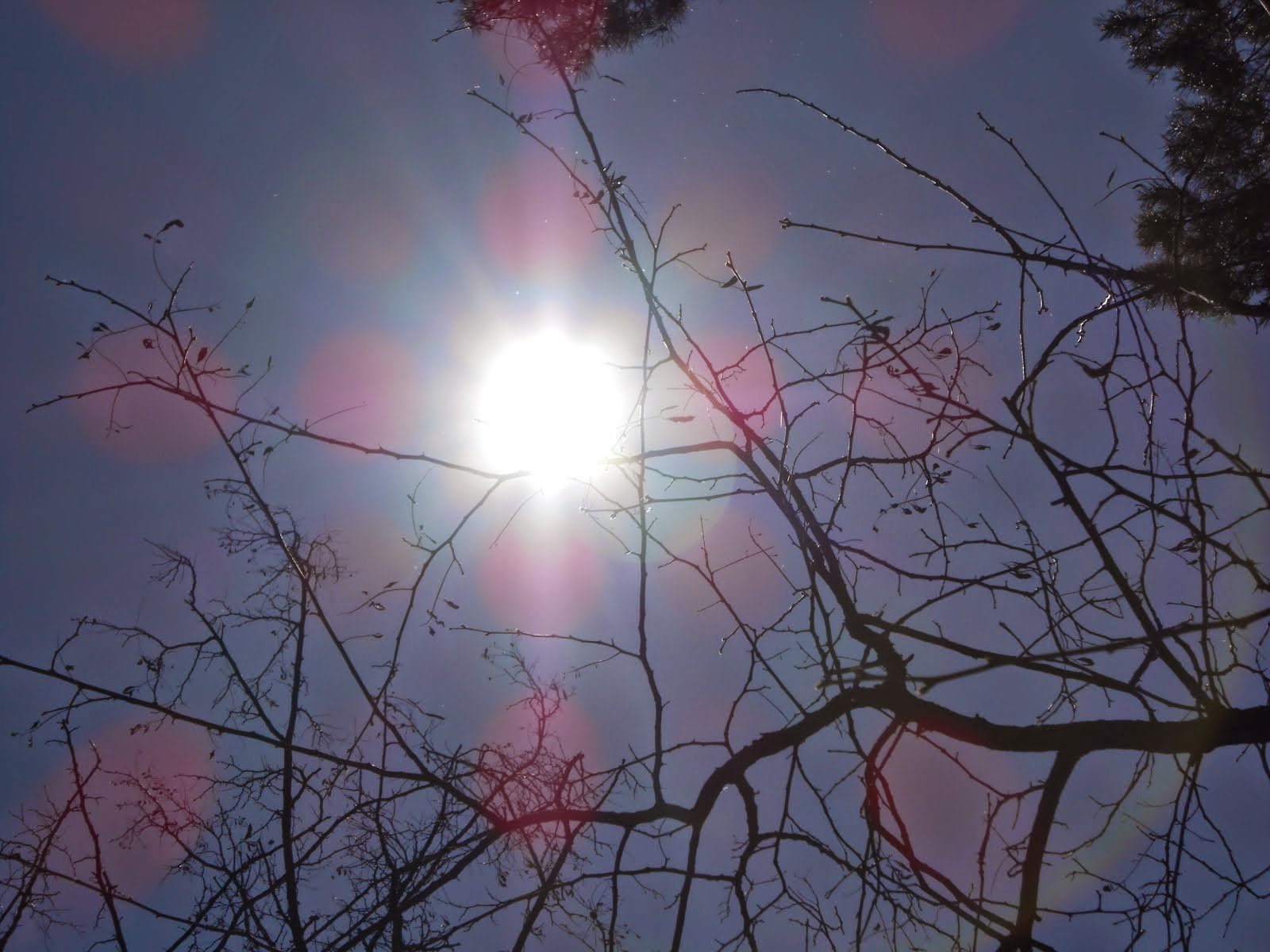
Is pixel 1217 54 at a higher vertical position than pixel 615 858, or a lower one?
higher

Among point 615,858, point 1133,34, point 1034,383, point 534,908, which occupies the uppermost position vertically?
point 1133,34

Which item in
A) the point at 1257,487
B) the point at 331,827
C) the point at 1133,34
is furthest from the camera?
the point at 1133,34

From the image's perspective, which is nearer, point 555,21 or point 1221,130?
point 555,21

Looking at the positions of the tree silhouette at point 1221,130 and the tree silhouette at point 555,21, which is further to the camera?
the tree silhouette at point 1221,130

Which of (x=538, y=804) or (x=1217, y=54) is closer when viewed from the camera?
(x=538, y=804)

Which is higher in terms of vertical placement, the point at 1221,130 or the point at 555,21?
the point at 1221,130

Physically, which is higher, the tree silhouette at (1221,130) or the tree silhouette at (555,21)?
the tree silhouette at (1221,130)

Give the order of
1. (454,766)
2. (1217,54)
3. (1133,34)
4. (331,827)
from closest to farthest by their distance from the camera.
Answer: (331,827), (454,766), (1217,54), (1133,34)

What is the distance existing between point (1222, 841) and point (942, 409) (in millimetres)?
1251

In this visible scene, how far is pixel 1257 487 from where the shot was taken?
1698mm

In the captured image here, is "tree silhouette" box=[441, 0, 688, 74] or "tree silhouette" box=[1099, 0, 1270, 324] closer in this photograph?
"tree silhouette" box=[441, 0, 688, 74]

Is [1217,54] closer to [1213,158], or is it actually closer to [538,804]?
[1213,158]

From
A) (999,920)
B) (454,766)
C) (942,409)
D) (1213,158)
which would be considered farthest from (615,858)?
(1213,158)

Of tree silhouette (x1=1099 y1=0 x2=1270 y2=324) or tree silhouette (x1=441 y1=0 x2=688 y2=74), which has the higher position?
tree silhouette (x1=1099 y1=0 x2=1270 y2=324)
